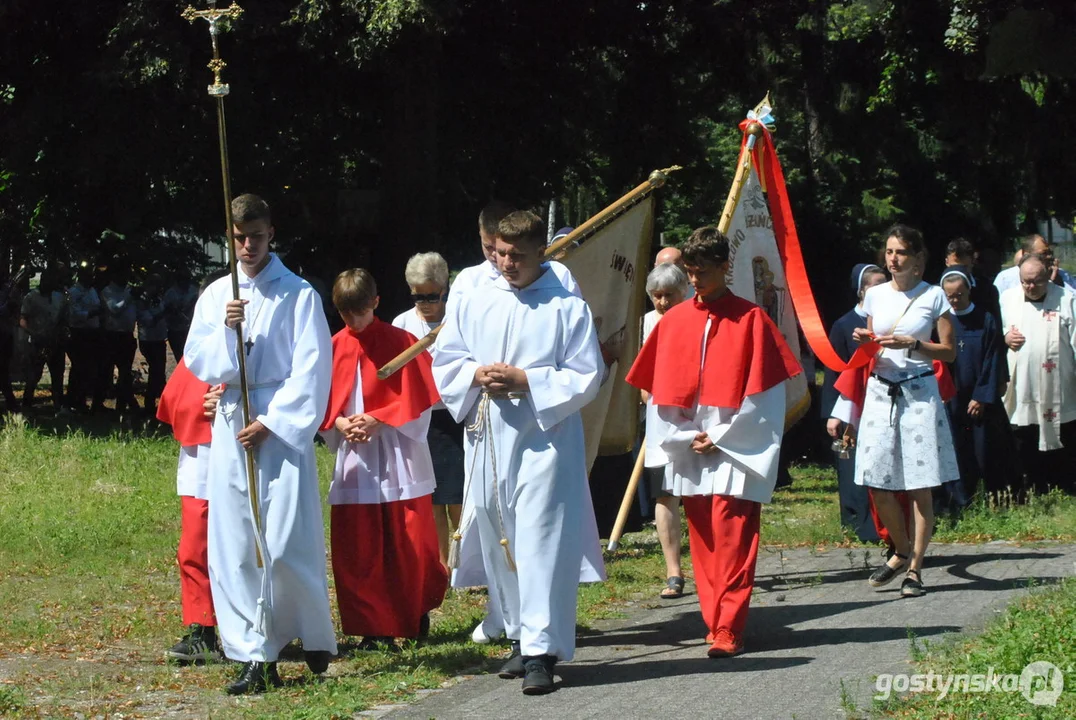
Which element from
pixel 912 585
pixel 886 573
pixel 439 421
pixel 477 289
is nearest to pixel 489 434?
pixel 477 289

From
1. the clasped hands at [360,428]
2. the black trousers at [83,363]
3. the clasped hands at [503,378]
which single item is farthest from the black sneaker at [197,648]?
the black trousers at [83,363]

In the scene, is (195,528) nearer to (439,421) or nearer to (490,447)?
(490,447)

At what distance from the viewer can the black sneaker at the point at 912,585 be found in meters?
8.36

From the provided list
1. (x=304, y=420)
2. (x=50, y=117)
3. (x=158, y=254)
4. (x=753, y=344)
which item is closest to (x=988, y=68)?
(x=753, y=344)

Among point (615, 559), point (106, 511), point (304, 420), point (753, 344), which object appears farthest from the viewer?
point (106, 511)

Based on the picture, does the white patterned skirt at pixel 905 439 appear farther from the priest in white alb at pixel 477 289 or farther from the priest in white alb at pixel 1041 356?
the priest in white alb at pixel 1041 356

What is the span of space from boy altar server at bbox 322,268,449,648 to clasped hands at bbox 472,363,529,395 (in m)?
1.14

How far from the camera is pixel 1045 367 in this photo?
1217 centimetres

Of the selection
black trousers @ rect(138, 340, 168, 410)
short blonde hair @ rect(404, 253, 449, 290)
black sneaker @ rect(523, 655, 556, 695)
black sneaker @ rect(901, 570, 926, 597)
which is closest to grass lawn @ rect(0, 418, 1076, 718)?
black sneaker @ rect(523, 655, 556, 695)

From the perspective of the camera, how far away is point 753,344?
7180mm

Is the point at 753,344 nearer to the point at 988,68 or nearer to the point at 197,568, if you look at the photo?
the point at 197,568

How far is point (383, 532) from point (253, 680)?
1.29 meters

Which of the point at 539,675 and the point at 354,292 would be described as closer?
the point at 539,675

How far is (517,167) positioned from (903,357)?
1210 centimetres
